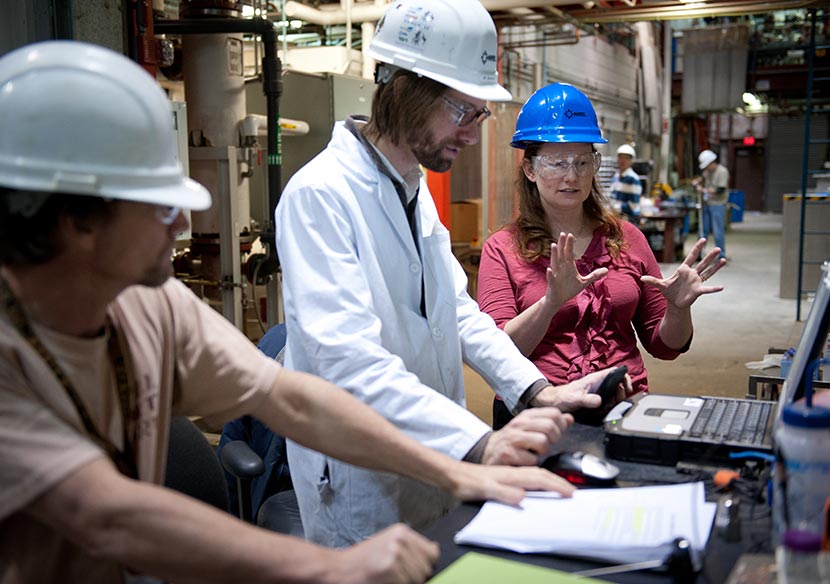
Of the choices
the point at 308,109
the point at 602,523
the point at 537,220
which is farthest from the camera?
the point at 308,109

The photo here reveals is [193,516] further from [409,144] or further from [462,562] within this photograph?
[409,144]

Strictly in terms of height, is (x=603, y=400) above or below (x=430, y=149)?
below

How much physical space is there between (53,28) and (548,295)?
2396mm

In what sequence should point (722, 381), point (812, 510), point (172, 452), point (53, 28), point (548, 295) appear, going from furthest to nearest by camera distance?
point (722, 381), point (53, 28), point (548, 295), point (172, 452), point (812, 510)

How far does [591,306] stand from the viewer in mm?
2207

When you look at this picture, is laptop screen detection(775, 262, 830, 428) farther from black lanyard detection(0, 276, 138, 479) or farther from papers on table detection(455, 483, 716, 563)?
black lanyard detection(0, 276, 138, 479)

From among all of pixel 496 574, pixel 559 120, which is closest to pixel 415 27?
pixel 559 120

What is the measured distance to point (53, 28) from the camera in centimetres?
320

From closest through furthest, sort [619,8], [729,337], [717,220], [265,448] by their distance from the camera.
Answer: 1. [265,448]
2. [729,337]
3. [619,8]
4. [717,220]

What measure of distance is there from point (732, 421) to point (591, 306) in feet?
2.29

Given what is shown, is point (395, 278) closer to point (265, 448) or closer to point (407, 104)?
point (407, 104)

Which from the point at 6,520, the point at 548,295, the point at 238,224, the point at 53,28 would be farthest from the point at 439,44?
the point at 238,224

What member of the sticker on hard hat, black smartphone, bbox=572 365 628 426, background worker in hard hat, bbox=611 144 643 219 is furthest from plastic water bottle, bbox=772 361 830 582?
background worker in hard hat, bbox=611 144 643 219

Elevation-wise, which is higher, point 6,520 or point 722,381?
point 6,520
